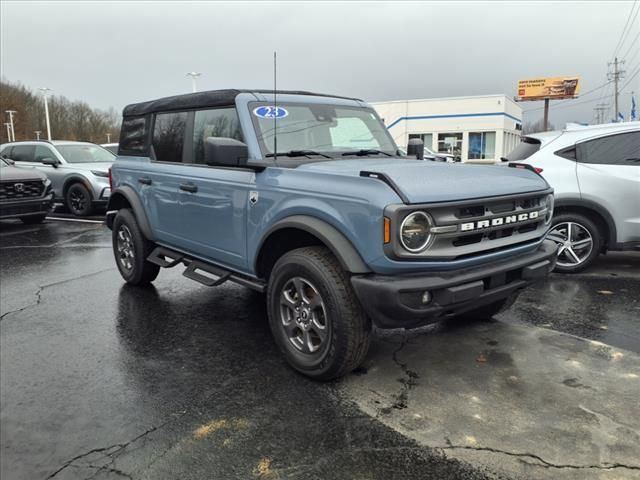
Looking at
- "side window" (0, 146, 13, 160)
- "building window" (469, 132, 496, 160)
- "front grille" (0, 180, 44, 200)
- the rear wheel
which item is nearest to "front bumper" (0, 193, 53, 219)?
"front grille" (0, 180, 44, 200)

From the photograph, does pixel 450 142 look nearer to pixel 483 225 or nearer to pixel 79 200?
pixel 79 200

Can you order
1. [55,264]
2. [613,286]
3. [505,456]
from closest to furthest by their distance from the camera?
[505,456]
[613,286]
[55,264]

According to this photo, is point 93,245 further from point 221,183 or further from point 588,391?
point 588,391

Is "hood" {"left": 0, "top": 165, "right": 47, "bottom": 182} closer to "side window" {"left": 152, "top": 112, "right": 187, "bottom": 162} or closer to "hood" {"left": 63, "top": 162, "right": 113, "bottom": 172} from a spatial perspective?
"hood" {"left": 63, "top": 162, "right": 113, "bottom": 172}

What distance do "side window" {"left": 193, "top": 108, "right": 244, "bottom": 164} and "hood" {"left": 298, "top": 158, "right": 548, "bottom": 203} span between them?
89cm

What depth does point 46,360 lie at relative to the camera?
395cm

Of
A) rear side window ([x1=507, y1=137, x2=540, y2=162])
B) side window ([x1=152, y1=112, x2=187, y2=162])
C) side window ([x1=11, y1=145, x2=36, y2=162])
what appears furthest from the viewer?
side window ([x1=11, y1=145, x2=36, y2=162])

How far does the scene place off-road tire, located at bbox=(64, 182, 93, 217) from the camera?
11.7m

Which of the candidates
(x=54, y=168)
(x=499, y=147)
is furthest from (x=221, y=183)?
(x=499, y=147)

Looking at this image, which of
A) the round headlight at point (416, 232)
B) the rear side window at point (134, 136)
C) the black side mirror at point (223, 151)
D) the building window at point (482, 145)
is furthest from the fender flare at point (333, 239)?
the building window at point (482, 145)

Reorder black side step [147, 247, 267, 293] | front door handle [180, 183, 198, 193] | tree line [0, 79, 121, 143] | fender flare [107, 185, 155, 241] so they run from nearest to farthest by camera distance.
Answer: black side step [147, 247, 267, 293]
front door handle [180, 183, 198, 193]
fender flare [107, 185, 155, 241]
tree line [0, 79, 121, 143]

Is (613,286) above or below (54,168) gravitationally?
below

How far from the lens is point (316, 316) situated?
3.42m

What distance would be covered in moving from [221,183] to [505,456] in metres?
2.81
